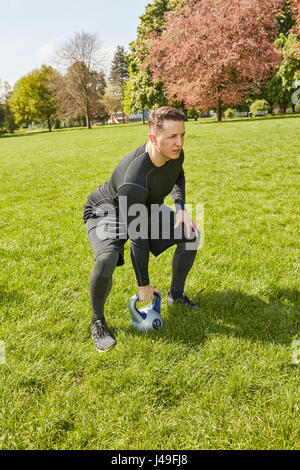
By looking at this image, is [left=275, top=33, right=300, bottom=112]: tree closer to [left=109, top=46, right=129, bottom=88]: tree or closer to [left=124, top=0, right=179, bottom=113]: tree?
[left=124, top=0, right=179, bottom=113]: tree

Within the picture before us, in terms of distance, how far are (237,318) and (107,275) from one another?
1.39m

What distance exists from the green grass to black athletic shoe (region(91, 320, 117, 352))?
70 mm

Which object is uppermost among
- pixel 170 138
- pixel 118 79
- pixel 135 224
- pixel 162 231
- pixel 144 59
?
pixel 118 79

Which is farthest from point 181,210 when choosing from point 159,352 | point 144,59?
point 144,59

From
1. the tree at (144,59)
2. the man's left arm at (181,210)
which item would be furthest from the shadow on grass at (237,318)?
the tree at (144,59)

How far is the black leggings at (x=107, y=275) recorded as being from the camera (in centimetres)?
261

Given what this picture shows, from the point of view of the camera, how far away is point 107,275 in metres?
2.63

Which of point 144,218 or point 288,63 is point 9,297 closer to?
point 144,218

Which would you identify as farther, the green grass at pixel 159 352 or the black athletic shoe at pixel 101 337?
the black athletic shoe at pixel 101 337

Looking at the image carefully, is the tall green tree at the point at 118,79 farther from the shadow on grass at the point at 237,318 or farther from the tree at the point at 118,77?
the shadow on grass at the point at 237,318

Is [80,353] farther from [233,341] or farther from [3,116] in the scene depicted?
[3,116]

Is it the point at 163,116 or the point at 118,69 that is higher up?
the point at 118,69

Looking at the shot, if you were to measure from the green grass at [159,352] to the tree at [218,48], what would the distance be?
2619 centimetres

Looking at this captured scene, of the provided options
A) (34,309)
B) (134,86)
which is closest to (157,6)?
(134,86)
